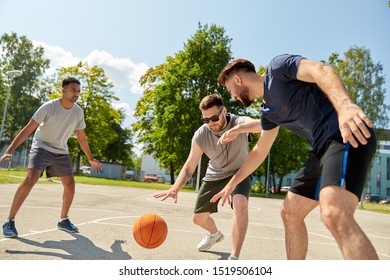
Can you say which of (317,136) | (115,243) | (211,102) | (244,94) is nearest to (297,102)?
(317,136)

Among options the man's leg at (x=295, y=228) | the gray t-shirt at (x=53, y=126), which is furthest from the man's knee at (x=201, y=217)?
the gray t-shirt at (x=53, y=126)

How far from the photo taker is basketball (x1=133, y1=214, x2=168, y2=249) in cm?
408

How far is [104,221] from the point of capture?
6480 mm

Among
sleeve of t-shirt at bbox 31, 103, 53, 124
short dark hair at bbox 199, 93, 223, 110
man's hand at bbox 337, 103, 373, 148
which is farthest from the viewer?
sleeve of t-shirt at bbox 31, 103, 53, 124

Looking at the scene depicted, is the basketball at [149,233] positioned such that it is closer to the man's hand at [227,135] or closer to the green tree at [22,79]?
the man's hand at [227,135]

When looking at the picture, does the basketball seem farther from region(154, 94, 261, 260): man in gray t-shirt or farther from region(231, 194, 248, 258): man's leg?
region(231, 194, 248, 258): man's leg

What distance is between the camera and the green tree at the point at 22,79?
4097 cm

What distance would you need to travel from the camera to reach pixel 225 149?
486cm

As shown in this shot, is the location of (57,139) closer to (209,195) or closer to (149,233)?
(149,233)

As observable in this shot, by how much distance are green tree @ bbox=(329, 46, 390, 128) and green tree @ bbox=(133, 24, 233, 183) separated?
10.5 metres

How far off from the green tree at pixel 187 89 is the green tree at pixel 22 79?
64.6 ft

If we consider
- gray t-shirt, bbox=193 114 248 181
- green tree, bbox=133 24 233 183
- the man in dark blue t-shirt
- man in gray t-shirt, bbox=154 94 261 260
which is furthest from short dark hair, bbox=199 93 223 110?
green tree, bbox=133 24 233 183
